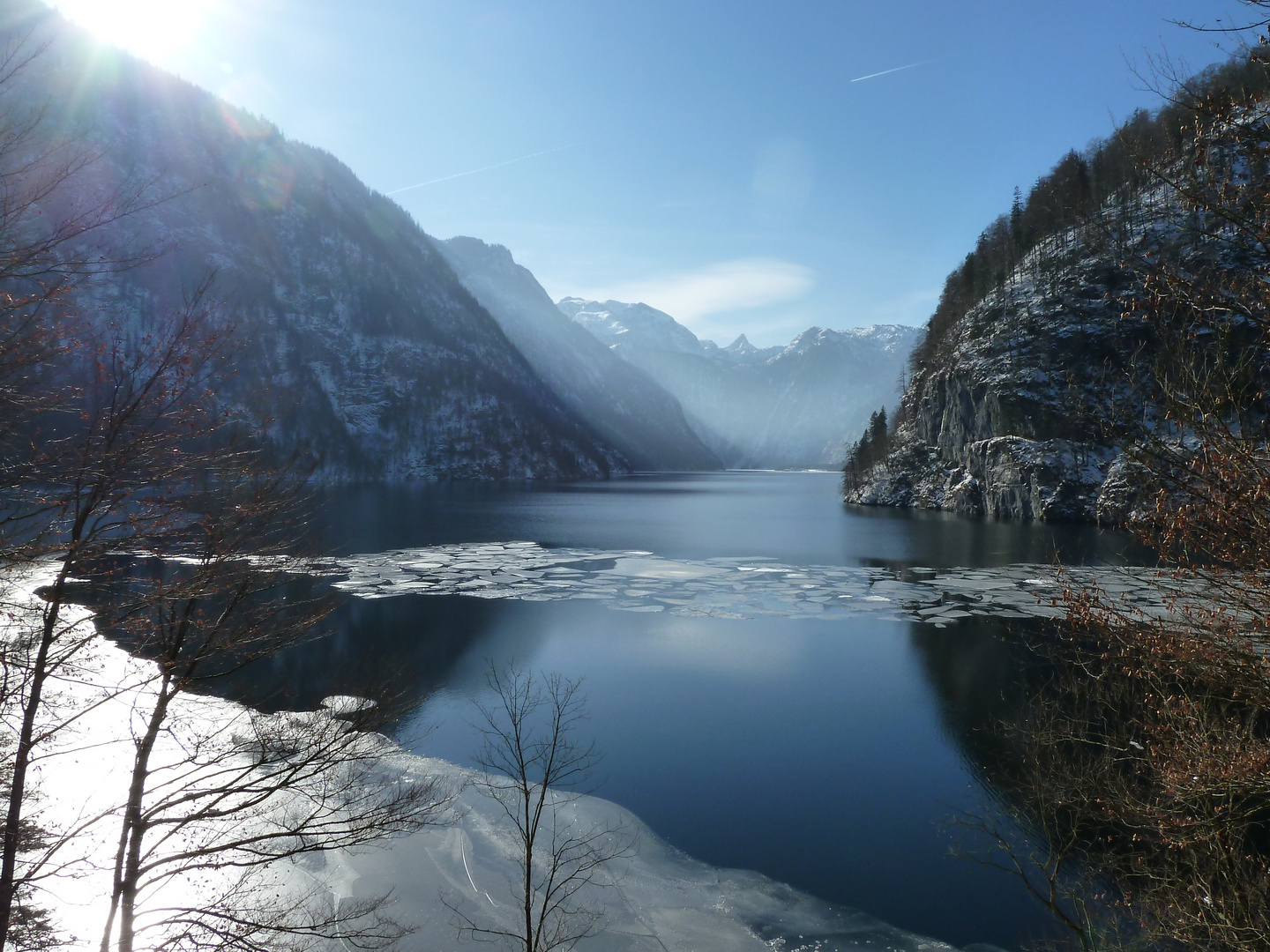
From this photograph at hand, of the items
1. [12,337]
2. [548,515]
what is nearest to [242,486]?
[12,337]

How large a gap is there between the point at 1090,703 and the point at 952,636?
24.8 ft

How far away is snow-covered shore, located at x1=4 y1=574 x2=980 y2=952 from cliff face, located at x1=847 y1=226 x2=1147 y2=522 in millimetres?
60748

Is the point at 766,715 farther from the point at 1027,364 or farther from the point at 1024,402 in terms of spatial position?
the point at 1027,364

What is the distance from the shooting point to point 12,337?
620 cm

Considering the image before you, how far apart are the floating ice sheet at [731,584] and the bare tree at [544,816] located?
11805mm

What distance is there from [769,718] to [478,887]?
407 inches

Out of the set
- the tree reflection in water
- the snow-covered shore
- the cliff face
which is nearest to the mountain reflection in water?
the tree reflection in water

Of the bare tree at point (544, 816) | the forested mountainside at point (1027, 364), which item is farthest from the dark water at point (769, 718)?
the forested mountainside at point (1027, 364)

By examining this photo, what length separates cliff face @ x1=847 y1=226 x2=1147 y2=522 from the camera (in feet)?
230

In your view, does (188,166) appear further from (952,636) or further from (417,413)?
(952,636)

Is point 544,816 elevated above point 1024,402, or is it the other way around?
point 1024,402

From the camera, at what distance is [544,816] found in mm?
14562

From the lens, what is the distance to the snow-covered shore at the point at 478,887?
422 inches

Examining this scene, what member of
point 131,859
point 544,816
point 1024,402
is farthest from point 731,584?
point 1024,402
